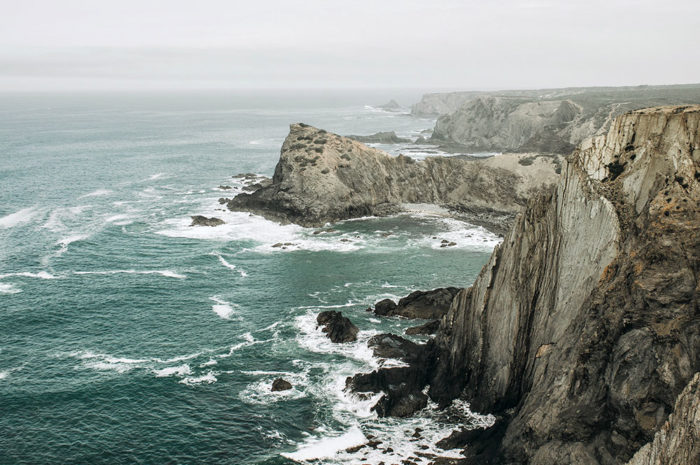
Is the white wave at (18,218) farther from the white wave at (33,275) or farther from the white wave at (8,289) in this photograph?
the white wave at (8,289)

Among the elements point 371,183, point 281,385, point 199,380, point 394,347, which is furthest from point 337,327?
point 371,183

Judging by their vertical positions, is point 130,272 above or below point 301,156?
below

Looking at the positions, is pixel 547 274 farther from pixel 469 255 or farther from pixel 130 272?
pixel 130 272

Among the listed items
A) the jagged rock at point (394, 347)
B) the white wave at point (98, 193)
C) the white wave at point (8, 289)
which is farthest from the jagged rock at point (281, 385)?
the white wave at point (98, 193)

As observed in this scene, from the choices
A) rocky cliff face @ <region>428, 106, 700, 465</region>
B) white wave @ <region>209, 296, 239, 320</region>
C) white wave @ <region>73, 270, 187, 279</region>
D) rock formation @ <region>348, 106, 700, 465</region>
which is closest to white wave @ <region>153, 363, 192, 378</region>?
white wave @ <region>209, 296, 239, 320</region>

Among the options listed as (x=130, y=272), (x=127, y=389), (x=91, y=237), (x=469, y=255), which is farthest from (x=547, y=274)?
(x=91, y=237)
